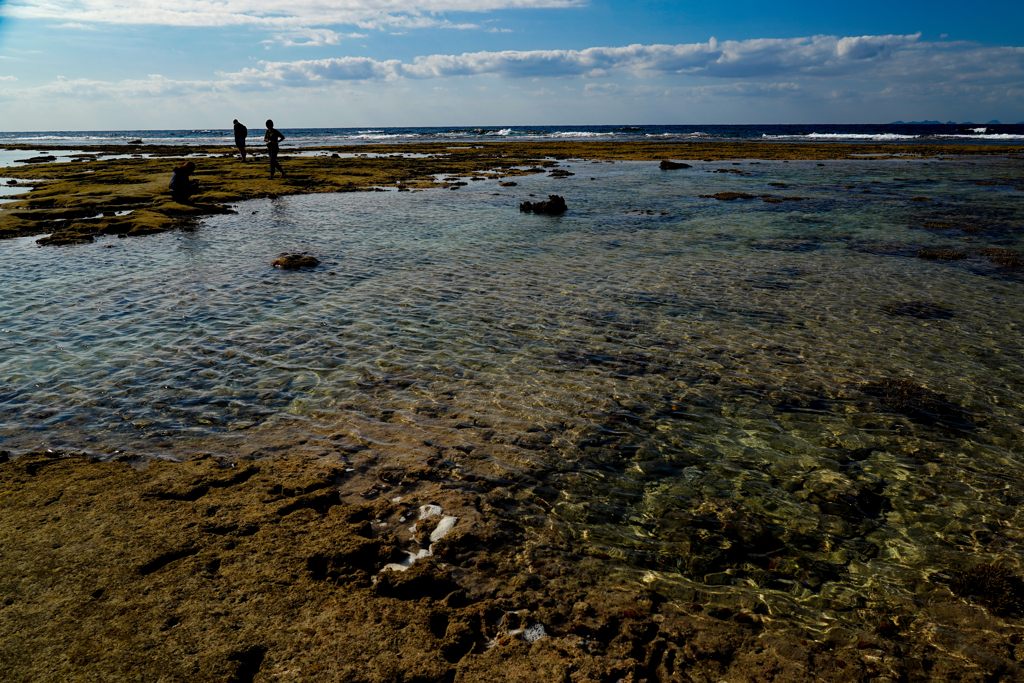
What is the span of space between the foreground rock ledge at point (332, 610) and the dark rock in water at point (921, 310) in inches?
388

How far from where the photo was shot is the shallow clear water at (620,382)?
5617mm

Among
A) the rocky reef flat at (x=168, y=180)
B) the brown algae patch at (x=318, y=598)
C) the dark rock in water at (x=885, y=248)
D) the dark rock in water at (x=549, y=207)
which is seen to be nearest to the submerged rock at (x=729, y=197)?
the dark rock in water at (x=549, y=207)

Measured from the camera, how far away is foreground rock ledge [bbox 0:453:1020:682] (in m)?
3.85

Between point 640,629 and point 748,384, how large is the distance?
18.6 feet

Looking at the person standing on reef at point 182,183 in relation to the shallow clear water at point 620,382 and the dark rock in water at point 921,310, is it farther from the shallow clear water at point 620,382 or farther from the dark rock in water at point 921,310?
the dark rock in water at point 921,310

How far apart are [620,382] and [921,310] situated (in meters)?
8.98

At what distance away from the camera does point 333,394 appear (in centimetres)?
847

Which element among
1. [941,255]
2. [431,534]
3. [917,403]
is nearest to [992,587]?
[917,403]

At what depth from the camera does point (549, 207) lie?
2669cm

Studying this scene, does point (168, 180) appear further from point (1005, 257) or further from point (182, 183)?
point (1005, 257)

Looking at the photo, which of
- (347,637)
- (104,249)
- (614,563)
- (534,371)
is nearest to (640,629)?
(614,563)

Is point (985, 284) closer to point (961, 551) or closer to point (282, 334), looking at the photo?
point (961, 551)

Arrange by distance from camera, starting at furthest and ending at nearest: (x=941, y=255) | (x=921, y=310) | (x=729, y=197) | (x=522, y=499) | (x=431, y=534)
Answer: (x=729, y=197)
(x=941, y=255)
(x=921, y=310)
(x=522, y=499)
(x=431, y=534)

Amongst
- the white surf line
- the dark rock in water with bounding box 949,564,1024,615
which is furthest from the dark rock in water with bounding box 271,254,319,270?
the dark rock in water with bounding box 949,564,1024,615
